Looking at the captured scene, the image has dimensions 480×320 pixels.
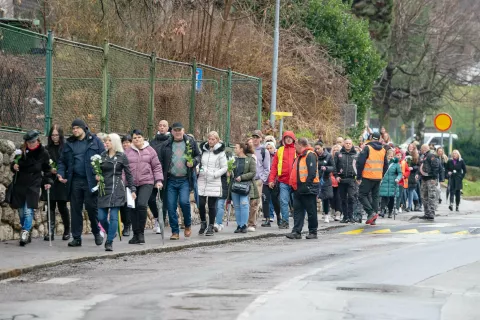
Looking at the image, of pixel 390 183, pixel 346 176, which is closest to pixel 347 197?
pixel 346 176

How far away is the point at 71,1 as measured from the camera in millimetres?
28516

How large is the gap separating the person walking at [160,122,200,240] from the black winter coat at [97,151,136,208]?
1.95 m

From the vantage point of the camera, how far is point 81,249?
16.6 m

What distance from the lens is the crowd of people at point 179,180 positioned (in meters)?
16.9

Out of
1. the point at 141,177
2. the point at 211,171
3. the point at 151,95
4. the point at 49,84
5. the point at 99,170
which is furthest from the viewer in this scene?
the point at 151,95

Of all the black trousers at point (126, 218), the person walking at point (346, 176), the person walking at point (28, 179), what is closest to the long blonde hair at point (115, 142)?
the person walking at point (28, 179)

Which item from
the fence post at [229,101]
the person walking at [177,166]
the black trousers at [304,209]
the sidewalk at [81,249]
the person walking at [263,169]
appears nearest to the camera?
the sidewalk at [81,249]

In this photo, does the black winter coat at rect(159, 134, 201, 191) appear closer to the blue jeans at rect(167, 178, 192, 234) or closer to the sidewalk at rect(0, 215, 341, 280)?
the blue jeans at rect(167, 178, 192, 234)

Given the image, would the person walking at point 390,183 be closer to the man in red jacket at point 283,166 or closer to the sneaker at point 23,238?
the man in red jacket at point 283,166

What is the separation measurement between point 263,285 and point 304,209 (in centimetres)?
810

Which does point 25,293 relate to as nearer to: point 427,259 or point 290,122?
point 427,259

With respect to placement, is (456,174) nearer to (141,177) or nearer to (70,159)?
(141,177)

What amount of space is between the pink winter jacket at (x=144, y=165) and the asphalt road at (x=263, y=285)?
4.29 feet

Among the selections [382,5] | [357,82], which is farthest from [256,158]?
[382,5]
